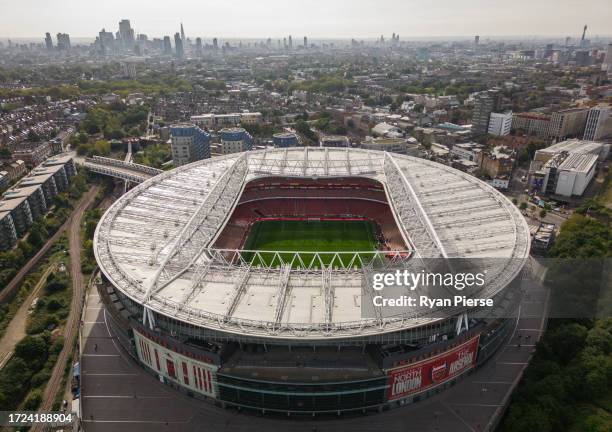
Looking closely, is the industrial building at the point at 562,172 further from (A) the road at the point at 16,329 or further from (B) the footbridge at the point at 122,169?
(A) the road at the point at 16,329

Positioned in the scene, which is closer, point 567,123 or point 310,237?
point 310,237

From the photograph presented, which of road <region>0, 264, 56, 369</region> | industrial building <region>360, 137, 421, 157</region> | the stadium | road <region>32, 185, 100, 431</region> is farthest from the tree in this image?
industrial building <region>360, 137, 421, 157</region>

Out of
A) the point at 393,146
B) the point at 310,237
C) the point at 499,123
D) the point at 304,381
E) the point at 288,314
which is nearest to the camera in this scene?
the point at 304,381

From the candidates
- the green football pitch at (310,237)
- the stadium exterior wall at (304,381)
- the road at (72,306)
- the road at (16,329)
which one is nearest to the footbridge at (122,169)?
the road at (72,306)

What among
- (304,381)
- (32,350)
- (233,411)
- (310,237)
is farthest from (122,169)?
(304,381)

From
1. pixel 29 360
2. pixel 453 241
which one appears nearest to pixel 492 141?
pixel 453 241

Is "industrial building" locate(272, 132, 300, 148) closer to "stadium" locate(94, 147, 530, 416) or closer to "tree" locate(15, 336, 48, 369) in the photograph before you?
"stadium" locate(94, 147, 530, 416)

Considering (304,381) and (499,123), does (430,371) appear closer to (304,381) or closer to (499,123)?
(304,381)
